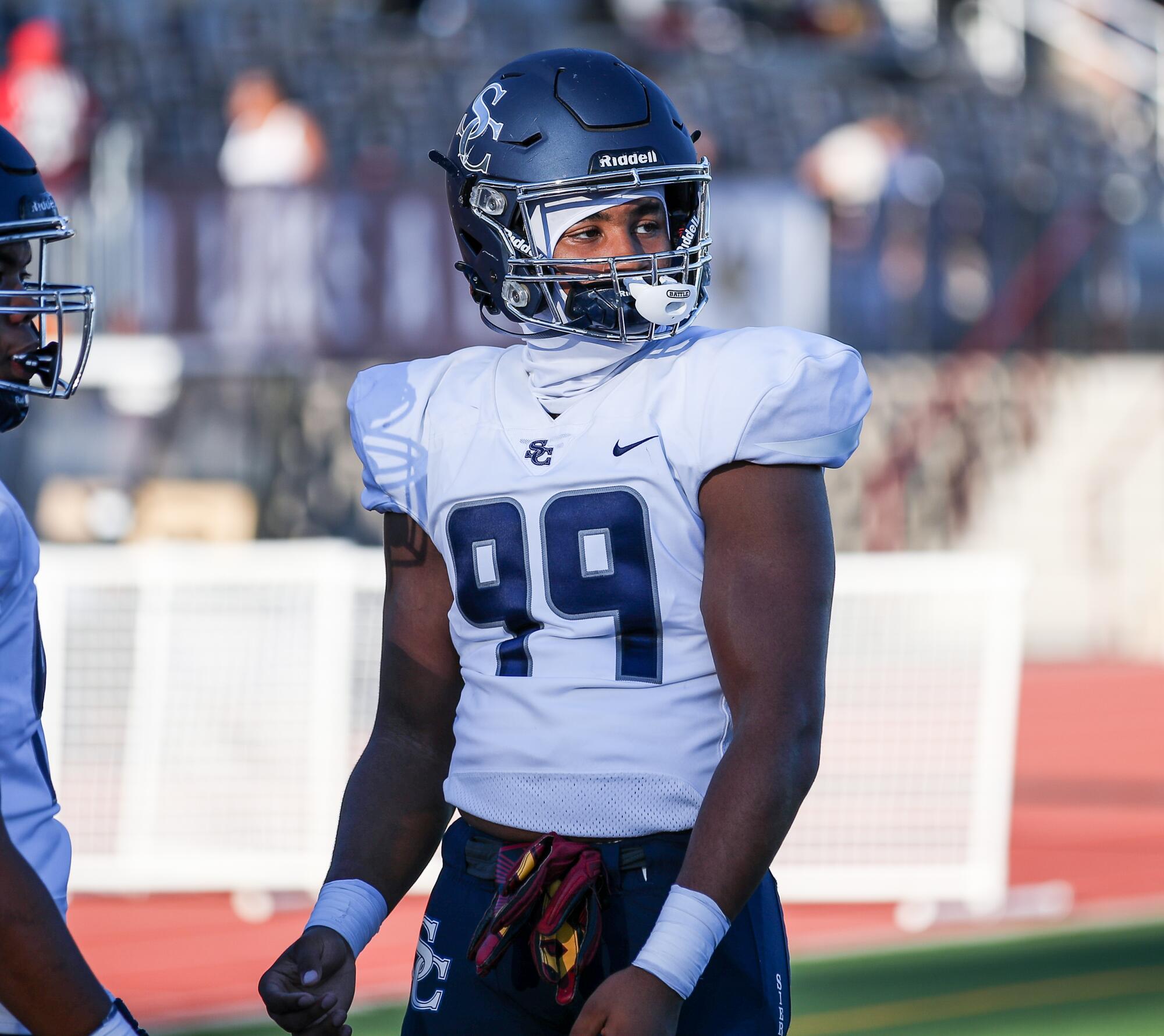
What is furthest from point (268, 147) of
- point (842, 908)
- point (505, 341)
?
point (842, 908)

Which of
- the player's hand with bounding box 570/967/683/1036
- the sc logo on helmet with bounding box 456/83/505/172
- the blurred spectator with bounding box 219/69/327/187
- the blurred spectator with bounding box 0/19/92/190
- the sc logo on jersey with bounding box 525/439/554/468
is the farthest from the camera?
the blurred spectator with bounding box 219/69/327/187

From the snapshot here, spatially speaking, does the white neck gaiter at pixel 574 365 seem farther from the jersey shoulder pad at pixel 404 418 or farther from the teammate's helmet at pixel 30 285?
the teammate's helmet at pixel 30 285

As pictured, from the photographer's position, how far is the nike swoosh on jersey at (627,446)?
2209mm

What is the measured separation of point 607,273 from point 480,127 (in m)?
0.30

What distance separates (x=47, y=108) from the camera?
10219mm

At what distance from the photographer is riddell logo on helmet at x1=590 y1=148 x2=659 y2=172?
2.31 metres

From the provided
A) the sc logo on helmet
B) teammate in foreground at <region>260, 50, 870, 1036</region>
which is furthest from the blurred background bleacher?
the sc logo on helmet

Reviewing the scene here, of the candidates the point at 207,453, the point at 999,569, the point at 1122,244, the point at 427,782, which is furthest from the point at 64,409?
the point at 427,782

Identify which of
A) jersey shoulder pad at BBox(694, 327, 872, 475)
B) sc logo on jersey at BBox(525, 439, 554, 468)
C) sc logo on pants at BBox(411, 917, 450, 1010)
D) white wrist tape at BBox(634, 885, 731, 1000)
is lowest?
sc logo on pants at BBox(411, 917, 450, 1010)

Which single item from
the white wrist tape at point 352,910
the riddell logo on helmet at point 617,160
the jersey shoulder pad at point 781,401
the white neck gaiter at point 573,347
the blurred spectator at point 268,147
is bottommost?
the white wrist tape at point 352,910

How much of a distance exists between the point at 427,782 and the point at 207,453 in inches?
329

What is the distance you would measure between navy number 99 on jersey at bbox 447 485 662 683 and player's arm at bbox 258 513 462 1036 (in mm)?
206

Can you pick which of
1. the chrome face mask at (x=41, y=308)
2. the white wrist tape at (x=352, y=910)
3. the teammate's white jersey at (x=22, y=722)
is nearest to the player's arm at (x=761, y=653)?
the white wrist tape at (x=352, y=910)

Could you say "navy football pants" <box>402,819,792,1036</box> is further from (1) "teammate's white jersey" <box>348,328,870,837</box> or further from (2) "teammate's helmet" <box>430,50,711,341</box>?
(2) "teammate's helmet" <box>430,50,711,341</box>
